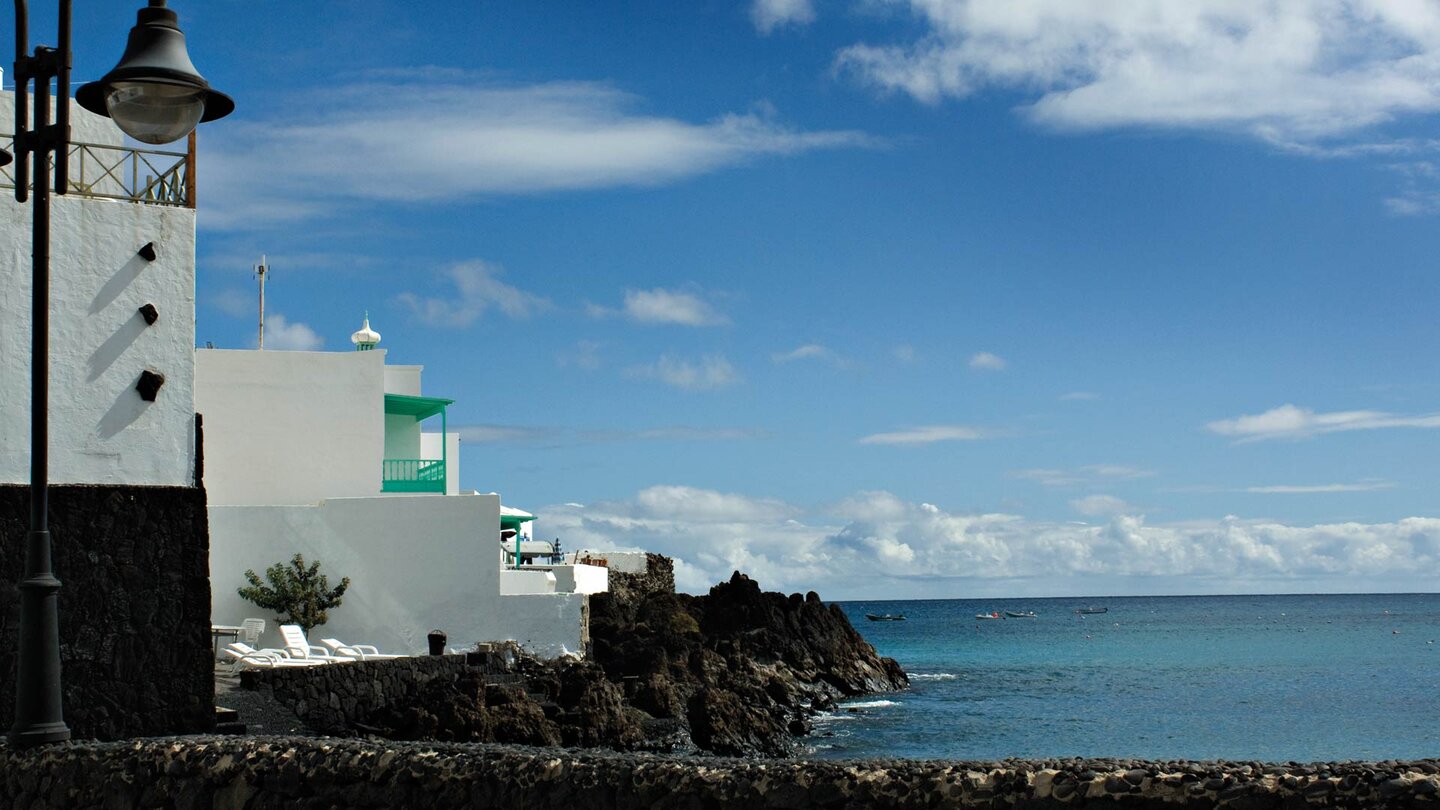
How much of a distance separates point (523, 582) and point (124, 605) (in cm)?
1628

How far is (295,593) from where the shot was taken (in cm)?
2608

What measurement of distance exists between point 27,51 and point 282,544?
19460 millimetres

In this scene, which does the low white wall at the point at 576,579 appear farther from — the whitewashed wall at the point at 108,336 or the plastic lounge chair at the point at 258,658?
the whitewashed wall at the point at 108,336

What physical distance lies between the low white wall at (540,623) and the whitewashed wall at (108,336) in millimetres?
10258

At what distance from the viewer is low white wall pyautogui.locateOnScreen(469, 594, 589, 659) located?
2747 cm

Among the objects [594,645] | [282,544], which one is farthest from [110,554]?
[594,645]

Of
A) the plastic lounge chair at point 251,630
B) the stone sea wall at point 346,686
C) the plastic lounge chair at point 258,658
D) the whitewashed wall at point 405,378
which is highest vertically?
the whitewashed wall at point 405,378

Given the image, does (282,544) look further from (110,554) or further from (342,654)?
(110,554)

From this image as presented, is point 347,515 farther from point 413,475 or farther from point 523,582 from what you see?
point 523,582

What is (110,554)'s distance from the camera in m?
13.2

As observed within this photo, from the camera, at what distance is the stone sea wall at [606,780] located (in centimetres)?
550

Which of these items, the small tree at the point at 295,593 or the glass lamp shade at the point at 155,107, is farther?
the small tree at the point at 295,593

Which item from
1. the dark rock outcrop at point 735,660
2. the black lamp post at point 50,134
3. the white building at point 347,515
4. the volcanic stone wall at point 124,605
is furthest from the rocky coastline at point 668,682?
the black lamp post at point 50,134

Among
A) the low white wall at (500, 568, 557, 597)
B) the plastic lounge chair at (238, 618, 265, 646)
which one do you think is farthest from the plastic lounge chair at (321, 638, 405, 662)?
the low white wall at (500, 568, 557, 597)
